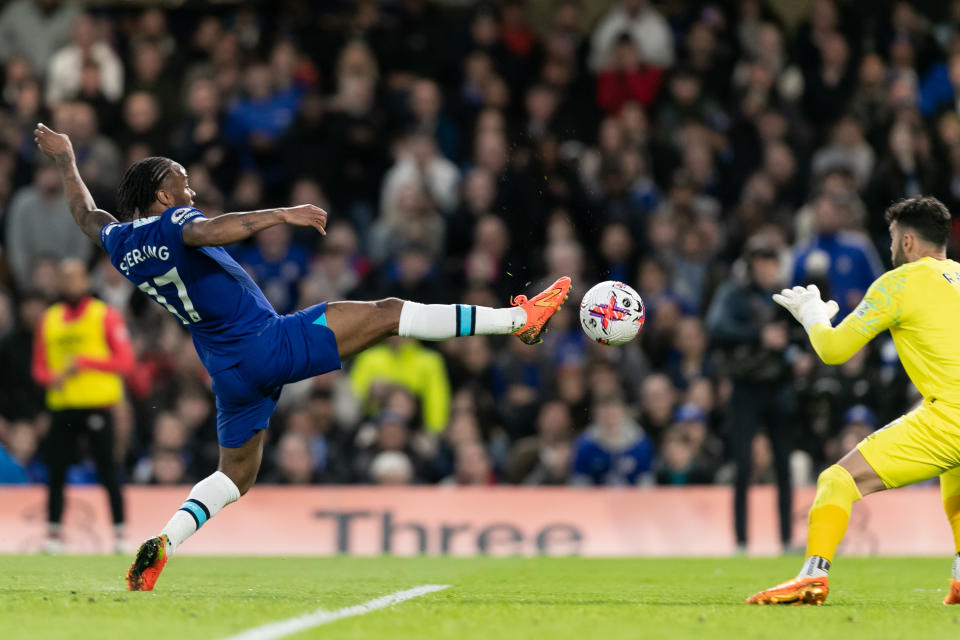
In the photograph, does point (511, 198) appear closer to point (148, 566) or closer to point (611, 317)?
point (611, 317)

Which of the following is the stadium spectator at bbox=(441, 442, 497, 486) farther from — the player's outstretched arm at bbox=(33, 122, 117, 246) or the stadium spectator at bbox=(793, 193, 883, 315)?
the player's outstretched arm at bbox=(33, 122, 117, 246)

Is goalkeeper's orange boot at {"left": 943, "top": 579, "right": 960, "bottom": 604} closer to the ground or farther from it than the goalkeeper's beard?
closer to the ground

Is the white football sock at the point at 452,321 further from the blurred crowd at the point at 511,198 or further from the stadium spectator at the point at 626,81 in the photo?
the stadium spectator at the point at 626,81

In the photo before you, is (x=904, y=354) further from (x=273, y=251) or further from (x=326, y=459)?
(x=273, y=251)

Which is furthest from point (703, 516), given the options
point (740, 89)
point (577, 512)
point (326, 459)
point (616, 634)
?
point (616, 634)

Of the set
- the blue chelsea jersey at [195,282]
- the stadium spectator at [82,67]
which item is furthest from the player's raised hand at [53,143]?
the stadium spectator at [82,67]

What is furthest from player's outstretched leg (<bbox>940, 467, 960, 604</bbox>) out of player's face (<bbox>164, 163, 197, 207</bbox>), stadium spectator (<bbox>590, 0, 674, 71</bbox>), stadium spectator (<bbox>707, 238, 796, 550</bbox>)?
stadium spectator (<bbox>590, 0, 674, 71</bbox>)

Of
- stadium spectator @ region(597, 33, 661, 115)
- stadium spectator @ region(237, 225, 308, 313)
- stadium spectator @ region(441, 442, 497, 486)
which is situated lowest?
stadium spectator @ region(441, 442, 497, 486)

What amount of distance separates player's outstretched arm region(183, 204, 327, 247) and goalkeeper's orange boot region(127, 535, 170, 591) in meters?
1.50

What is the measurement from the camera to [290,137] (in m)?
15.9

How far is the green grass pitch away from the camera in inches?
228

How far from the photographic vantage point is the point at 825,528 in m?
6.79

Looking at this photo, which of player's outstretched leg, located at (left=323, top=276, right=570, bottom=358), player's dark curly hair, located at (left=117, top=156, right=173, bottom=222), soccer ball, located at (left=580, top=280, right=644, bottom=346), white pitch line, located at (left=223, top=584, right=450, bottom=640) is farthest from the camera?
soccer ball, located at (left=580, top=280, right=644, bottom=346)

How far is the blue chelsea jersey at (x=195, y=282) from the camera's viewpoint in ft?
24.1
